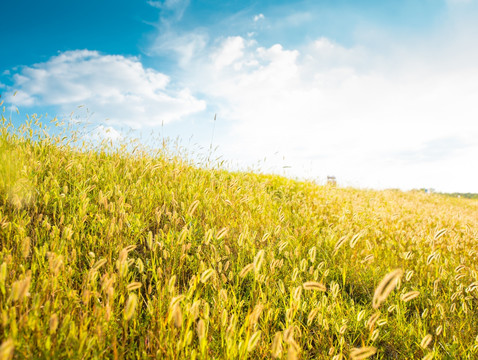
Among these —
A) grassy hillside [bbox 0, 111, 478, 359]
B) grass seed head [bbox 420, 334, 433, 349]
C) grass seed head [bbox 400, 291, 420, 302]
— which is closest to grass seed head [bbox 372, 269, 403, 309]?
grassy hillside [bbox 0, 111, 478, 359]

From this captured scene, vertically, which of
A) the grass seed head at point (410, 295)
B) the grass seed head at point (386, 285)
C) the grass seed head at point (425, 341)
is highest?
the grass seed head at point (386, 285)

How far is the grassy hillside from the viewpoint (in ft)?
5.06

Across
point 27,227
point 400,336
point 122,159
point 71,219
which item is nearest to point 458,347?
point 400,336

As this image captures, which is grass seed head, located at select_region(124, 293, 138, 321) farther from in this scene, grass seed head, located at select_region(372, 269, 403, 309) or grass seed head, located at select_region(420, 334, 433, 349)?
grass seed head, located at select_region(420, 334, 433, 349)

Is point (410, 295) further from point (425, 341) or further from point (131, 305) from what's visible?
point (131, 305)

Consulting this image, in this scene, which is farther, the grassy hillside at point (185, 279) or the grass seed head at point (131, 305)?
the grassy hillside at point (185, 279)

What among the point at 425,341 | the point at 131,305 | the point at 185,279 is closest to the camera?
the point at 131,305

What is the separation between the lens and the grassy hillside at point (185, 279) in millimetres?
1542

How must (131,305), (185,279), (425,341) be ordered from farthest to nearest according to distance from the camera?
(185,279), (425,341), (131,305)

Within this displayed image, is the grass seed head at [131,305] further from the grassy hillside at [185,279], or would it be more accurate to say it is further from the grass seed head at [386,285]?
the grass seed head at [386,285]

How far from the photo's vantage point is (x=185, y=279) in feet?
8.62

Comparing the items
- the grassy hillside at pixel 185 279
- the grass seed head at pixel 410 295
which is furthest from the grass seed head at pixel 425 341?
the grass seed head at pixel 410 295

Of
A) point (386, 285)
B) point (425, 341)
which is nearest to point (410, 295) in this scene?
point (425, 341)

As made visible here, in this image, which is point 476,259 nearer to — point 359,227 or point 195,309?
point 359,227
